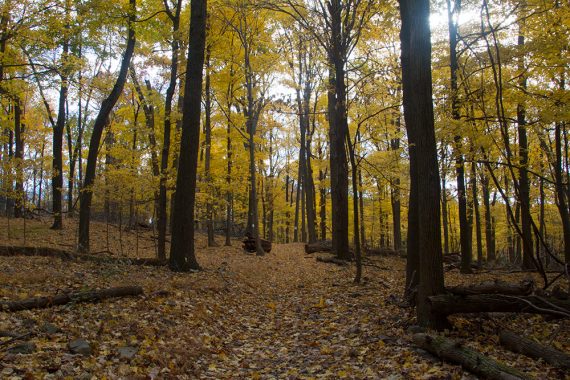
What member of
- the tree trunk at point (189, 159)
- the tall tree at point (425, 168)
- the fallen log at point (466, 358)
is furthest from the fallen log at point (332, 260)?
the fallen log at point (466, 358)

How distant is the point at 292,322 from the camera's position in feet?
25.9

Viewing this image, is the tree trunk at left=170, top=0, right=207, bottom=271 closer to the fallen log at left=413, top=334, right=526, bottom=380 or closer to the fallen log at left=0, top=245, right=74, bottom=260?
the fallen log at left=0, top=245, right=74, bottom=260

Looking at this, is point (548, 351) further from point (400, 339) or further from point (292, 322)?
point (292, 322)

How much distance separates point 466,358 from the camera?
463 cm

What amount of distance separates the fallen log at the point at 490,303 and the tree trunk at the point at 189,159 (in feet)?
23.2

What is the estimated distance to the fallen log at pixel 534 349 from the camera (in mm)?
4547

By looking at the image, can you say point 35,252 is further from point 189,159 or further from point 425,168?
point 425,168

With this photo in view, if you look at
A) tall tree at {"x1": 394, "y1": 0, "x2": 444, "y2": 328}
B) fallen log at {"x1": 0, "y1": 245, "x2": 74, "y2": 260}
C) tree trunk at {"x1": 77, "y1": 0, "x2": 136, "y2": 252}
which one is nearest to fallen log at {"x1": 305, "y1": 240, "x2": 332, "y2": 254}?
tree trunk at {"x1": 77, "y1": 0, "x2": 136, "y2": 252}

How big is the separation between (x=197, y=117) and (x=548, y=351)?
9558 mm

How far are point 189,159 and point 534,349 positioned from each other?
8972 millimetres

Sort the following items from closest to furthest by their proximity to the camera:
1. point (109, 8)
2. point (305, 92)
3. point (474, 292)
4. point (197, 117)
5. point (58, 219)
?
point (474, 292)
point (197, 117)
point (109, 8)
point (58, 219)
point (305, 92)

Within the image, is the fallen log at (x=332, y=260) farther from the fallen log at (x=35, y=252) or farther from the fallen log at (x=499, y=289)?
the fallen log at (x=35, y=252)

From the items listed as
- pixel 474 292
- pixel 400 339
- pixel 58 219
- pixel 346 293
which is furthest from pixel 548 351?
pixel 58 219

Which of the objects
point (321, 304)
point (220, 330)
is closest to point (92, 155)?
point (220, 330)
